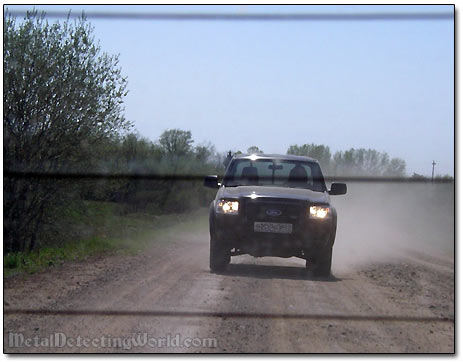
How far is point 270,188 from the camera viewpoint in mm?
12156

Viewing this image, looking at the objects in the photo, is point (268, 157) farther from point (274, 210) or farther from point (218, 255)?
point (218, 255)

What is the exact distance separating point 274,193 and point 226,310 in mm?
3682

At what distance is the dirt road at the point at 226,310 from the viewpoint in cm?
693

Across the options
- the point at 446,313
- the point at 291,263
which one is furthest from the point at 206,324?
the point at 291,263

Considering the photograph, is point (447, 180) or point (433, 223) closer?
point (433, 223)

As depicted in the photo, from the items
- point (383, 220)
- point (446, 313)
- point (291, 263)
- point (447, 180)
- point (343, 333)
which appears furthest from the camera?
point (447, 180)

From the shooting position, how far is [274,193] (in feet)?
38.5

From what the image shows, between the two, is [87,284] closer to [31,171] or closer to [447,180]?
[31,171]

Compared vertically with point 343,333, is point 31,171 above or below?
above

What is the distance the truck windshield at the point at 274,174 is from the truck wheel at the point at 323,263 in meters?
1.20

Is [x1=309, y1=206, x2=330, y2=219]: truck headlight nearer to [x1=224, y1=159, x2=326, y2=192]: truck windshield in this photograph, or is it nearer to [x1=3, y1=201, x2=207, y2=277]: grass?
[x1=224, y1=159, x2=326, y2=192]: truck windshield

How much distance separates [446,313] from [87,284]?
4.65 meters

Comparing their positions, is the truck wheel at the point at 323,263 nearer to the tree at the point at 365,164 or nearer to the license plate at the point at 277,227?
the license plate at the point at 277,227

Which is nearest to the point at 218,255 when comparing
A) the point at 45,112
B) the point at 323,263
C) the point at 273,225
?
the point at 273,225
